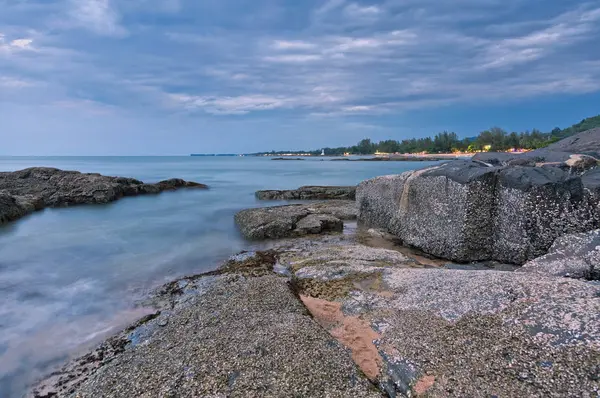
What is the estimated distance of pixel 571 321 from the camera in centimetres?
402

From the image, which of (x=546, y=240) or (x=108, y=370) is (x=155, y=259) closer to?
(x=108, y=370)

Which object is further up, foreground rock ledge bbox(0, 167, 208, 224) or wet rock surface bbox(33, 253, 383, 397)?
foreground rock ledge bbox(0, 167, 208, 224)

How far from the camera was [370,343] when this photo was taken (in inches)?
183

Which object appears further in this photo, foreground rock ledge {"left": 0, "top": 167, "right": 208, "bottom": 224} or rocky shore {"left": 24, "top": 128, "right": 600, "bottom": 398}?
foreground rock ledge {"left": 0, "top": 167, "right": 208, "bottom": 224}

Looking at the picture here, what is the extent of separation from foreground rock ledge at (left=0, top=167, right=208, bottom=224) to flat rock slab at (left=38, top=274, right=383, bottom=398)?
14.7 metres

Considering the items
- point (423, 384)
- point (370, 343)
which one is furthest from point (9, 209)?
point (423, 384)

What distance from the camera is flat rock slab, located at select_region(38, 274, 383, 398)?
3795 mm

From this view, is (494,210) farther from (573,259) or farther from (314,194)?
(314,194)

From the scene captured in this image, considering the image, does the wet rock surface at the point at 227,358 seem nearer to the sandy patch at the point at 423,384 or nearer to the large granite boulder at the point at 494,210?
the sandy patch at the point at 423,384

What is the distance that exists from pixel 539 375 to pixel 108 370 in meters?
4.73

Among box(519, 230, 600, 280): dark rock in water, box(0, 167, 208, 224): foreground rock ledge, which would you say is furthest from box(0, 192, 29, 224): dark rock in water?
box(519, 230, 600, 280): dark rock in water

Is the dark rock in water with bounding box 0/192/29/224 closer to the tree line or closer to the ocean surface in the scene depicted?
the ocean surface

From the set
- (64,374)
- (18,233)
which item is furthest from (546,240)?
(18,233)

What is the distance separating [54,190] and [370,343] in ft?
72.1
